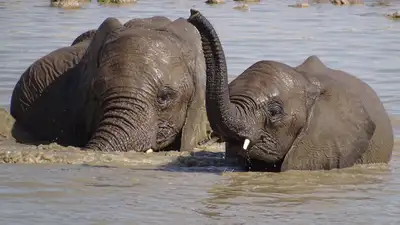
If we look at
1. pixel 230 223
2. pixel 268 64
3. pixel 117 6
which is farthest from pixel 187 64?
pixel 117 6

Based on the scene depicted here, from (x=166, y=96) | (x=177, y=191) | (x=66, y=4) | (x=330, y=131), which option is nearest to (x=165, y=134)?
(x=166, y=96)

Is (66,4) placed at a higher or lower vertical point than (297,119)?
lower

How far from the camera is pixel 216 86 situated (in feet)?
27.2

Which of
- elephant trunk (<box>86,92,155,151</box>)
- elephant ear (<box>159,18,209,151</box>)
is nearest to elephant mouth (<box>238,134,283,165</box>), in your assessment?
elephant trunk (<box>86,92,155,151</box>)

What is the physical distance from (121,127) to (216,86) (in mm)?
2044

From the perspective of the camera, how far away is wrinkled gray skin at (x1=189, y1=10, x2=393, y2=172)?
910cm

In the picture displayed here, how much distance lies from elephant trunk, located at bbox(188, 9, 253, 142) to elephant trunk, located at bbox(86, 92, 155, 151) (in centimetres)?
162

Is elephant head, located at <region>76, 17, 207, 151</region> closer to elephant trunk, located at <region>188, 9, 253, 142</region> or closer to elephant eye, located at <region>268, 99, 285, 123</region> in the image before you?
elephant eye, located at <region>268, 99, 285, 123</region>

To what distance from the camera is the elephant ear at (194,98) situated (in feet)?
35.7

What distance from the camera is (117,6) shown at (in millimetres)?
35594

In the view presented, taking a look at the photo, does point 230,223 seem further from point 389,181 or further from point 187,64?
point 187,64

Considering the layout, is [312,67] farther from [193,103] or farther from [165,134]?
[165,134]

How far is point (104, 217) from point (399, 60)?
12439 mm

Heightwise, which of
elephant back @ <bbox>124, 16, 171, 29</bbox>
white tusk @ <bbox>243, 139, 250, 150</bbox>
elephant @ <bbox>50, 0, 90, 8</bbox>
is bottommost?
elephant @ <bbox>50, 0, 90, 8</bbox>
